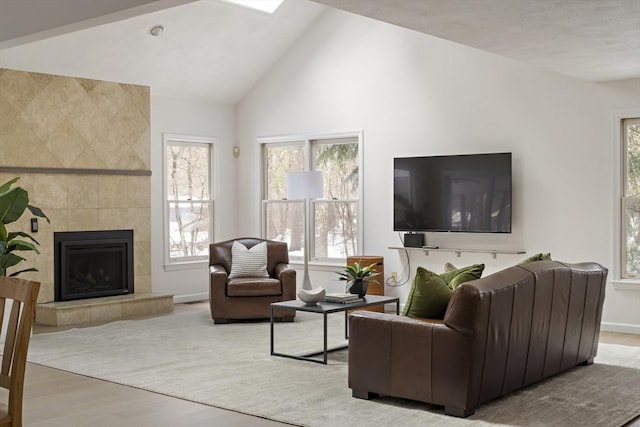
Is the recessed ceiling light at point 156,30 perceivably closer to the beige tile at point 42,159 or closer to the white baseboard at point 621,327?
the beige tile at point 42,159

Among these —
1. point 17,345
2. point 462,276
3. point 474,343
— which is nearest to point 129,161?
point 462,276

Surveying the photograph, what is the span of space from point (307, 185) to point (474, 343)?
4518 mm

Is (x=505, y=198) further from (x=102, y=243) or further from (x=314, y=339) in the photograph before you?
(x=102, y=243)

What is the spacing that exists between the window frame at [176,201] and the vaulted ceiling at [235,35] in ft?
1.80

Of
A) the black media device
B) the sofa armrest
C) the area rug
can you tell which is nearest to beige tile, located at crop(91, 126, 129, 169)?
the area rug

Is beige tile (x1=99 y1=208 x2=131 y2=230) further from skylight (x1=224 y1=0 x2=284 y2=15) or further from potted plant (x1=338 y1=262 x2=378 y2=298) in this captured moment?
potted plant (x1=338 y1=262 x2=378 y2=298)

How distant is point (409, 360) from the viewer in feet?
15.7

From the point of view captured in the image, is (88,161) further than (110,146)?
No

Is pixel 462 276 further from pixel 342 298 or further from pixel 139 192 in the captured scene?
pixel 139 192

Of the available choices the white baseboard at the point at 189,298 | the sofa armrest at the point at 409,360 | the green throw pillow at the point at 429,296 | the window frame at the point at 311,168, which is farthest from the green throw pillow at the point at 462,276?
the white baseboard at the point at 189,298

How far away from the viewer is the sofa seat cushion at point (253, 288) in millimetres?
8055

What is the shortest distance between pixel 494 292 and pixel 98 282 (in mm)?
5627

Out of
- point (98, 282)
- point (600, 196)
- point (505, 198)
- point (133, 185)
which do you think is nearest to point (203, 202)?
point (133, 185)

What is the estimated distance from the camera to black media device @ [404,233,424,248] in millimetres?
8766
